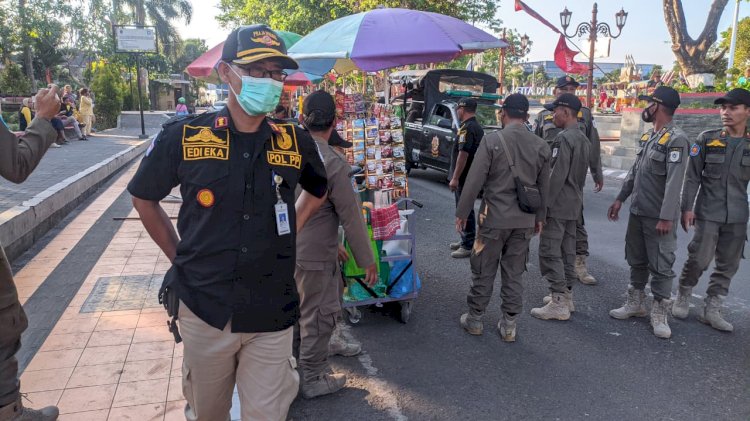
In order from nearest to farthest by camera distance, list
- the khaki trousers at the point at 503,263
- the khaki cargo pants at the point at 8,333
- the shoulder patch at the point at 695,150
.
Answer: the khaki cargo pants at the point at 8,333, the khaki trousers at the point at 503,263, the shoulder patch at the point at 695,150

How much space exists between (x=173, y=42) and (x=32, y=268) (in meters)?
49.1

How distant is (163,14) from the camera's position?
4675cm

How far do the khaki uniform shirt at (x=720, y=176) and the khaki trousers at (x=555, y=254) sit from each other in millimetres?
974

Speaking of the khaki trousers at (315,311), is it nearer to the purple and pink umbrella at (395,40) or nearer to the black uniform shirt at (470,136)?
the purple and pink umbrella at (395,40)

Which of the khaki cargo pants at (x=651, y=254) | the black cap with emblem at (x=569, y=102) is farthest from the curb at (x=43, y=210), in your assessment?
the khaki cargo pants at (x=651, y=254)

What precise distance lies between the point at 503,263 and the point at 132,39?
19969mm

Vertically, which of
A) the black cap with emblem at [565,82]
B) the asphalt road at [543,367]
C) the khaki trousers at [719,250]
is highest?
the black cap with emblem at [565,82]

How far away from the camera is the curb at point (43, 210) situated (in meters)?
5.87

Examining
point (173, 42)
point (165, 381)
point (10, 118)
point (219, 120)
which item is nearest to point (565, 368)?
point (165, 381)

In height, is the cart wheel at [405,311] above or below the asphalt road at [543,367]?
above

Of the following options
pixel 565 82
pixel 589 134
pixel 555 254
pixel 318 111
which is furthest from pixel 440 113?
pixel 318 111

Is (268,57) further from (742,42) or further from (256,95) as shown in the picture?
(742,42)

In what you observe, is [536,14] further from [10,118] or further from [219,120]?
[10,118]

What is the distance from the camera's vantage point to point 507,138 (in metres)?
4.22
